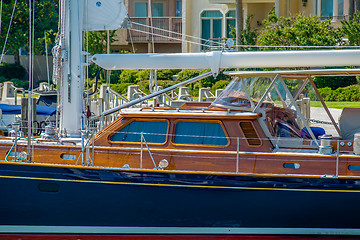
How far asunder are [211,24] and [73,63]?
2442 cm

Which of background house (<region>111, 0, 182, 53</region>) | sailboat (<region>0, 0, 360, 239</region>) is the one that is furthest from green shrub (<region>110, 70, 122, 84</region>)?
sailboat (<region>0, 0, 360, 239</region>)

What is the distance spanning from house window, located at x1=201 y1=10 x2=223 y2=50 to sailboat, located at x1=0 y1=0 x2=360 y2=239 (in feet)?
79.8

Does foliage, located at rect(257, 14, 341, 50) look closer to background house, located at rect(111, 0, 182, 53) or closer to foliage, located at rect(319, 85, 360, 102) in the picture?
foliage, located at rect(319, 85, 360, 102)

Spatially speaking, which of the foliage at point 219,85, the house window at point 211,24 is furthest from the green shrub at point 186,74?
the house window at point 211,24

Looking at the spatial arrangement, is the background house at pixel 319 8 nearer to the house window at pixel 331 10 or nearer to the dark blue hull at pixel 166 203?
the house window at pixel 331 10

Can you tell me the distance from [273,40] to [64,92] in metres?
16.6

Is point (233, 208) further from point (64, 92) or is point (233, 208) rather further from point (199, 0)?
point (199, 0)

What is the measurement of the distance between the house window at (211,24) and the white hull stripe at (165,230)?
25.3 meters

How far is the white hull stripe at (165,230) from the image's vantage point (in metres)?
10.0

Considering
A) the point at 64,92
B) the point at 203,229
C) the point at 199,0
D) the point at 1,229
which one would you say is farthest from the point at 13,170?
the point at 199,0

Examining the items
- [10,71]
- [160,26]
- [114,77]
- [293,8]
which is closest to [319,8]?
[293,8]

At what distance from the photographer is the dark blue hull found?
9.84 meters

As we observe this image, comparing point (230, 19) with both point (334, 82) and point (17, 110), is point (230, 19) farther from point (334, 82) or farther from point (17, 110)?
point (17, 110)

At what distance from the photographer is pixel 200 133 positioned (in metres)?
10.4
